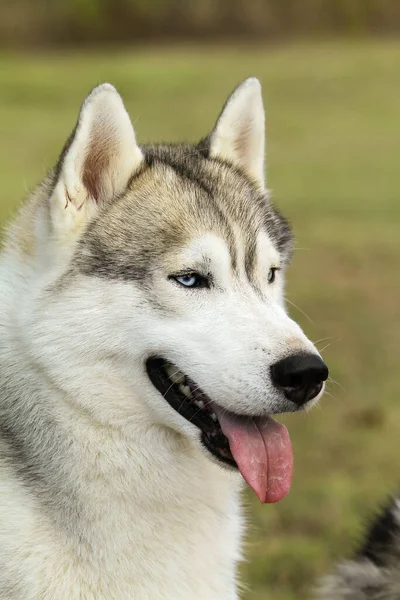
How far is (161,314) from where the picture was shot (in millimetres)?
3160

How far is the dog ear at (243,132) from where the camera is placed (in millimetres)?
3796

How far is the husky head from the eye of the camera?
304 centimetres

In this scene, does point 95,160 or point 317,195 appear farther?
point 317,195

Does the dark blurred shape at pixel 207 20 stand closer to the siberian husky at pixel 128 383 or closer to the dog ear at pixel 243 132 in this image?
the dog ear at pixel 243 132

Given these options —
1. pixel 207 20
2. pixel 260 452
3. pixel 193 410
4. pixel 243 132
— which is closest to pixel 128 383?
pixel 193 410

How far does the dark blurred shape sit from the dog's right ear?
32.1 m

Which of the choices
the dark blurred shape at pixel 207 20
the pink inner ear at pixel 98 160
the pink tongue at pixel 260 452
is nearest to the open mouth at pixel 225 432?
the pink tongue at pixel 260 452

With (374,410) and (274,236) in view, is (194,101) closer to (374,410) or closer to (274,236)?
(374,410)

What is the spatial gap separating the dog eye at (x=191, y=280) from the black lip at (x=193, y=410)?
278 mm

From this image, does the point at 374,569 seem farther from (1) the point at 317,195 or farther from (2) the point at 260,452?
(1) the point at 317,195

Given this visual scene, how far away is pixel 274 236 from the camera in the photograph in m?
3.62

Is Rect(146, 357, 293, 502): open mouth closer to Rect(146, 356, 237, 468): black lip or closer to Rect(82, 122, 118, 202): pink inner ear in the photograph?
Rect(146, 356, 237, 468): black lip

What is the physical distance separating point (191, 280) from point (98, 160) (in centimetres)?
59

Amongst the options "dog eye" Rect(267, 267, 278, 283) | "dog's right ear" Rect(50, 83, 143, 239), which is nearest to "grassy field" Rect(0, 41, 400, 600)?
"dog's right ear" Rect(50, 83, 143, 239)
